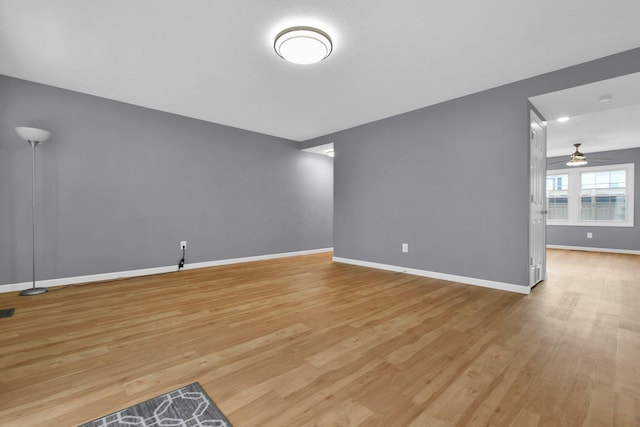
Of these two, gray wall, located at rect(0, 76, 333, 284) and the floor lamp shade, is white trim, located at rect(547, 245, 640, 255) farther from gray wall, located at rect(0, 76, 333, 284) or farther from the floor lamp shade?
the floor lamp shade

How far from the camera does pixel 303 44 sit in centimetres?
230

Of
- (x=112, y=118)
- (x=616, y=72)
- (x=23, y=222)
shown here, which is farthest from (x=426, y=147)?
(x=23, y=222)

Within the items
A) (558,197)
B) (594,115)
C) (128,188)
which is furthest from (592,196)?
(128,188)

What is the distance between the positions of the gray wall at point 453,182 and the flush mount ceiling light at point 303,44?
214cm

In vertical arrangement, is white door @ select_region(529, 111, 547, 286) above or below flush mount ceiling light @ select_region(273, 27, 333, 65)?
below

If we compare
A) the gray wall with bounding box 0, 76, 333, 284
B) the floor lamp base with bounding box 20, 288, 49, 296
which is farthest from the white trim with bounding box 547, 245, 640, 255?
the floor lamp base with bounding box 20, 288, 49, 296

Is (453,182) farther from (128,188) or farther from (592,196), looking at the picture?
(592,196)

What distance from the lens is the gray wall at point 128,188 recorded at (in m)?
3.20

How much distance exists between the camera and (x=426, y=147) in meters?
3.92

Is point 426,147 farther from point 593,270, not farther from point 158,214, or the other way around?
point 158,214

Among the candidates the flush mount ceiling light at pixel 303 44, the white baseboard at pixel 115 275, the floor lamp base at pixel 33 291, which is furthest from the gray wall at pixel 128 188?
the flush mount ceiling light at pixel 303 44

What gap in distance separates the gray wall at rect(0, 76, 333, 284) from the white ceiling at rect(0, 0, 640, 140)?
0.40m

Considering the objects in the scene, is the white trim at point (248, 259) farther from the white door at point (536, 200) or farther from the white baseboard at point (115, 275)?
the white door at point (536, 200)

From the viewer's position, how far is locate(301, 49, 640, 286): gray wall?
310 centimetres
